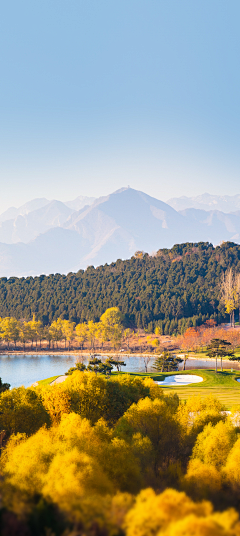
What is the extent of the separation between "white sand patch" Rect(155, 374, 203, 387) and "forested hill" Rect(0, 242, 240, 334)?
4707 centimetres

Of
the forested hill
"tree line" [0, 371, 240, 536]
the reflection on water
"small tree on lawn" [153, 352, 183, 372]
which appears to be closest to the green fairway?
"small tree on lawn" [153, 352, 183, 372]

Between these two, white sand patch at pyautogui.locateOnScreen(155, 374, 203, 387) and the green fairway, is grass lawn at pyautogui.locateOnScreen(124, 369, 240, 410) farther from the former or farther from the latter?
white sand patch at pyautogui.locateOnScreen(155, 374, 203, 387)

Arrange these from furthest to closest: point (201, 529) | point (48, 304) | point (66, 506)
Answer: point (48, 304), point (66, 506), point (201, 529)

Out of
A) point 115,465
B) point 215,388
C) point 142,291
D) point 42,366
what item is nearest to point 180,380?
point 215,388

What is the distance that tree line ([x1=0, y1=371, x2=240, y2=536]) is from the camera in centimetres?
795

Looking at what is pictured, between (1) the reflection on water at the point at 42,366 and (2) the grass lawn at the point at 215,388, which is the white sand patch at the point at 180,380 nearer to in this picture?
(2) the grass lawn at the point at 215,388

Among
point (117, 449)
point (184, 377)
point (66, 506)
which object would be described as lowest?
point (184, 377)

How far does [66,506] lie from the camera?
8844mm

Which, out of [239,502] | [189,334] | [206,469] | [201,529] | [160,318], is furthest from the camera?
[160,318]

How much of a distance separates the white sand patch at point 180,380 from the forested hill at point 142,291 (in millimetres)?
47071

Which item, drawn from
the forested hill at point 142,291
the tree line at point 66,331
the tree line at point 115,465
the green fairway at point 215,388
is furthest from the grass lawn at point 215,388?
the forested hill at point 142,291

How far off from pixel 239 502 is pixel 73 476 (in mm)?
4974

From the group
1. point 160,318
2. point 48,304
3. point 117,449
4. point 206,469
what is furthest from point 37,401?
point 48,304

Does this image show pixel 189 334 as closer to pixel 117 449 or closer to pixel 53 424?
pixel 53 424
